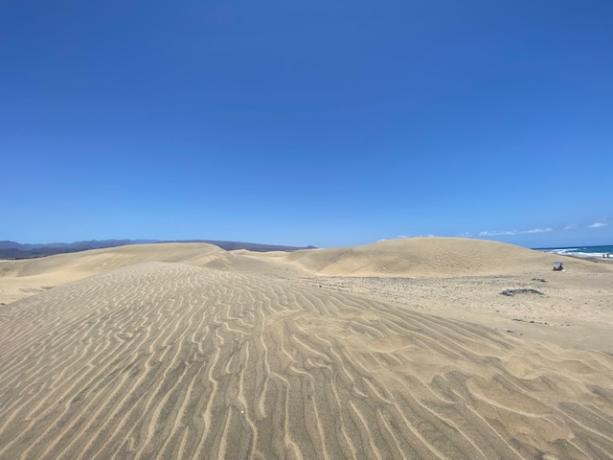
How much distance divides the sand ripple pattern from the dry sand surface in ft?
0.05

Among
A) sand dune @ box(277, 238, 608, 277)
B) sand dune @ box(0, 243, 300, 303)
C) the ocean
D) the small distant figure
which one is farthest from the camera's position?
the ocean

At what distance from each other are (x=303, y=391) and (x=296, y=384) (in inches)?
6.2

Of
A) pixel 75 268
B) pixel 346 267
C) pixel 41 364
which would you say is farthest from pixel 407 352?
pixel 75 268

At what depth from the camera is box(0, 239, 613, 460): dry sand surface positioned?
9.09 feet

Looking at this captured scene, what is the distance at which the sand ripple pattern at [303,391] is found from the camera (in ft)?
9.02

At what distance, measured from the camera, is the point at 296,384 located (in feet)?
11.7

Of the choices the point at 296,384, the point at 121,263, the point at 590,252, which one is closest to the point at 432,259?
the point at 296,384

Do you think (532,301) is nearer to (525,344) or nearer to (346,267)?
(525,344)

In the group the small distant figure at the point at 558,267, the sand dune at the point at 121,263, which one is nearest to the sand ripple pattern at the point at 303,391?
the small distant figure at the point at 558,267

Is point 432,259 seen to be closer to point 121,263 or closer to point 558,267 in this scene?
point 558,267

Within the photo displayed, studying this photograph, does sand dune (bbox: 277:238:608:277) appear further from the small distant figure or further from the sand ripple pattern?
the sand ripple pattern

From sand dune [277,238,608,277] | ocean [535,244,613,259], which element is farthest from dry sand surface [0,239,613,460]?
ocean [535,244,613,259]

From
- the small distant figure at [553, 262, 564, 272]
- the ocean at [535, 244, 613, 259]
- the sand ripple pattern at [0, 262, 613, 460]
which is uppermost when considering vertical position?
the ocean at [535, 244, 613, 259]

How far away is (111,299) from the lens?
891cm
